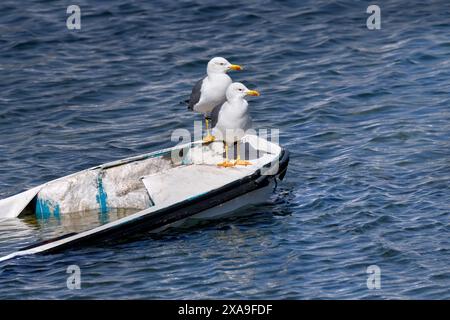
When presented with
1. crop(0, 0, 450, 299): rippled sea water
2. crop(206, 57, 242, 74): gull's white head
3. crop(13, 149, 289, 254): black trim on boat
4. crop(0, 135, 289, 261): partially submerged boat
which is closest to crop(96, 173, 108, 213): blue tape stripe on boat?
crop(0, 135, 289, 261): partially submerged boat

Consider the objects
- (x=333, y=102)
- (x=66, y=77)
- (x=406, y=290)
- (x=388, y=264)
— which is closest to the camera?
(x=406, y=290)

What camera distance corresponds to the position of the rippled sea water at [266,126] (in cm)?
1252

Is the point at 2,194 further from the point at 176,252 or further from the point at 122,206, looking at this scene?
the point at 176,252

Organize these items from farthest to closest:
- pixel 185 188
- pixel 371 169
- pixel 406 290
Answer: pixel 371 169 → pixel 185 188 → pixel 406 290

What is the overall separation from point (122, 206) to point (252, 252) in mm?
2567

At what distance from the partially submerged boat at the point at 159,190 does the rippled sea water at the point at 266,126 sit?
214 mm

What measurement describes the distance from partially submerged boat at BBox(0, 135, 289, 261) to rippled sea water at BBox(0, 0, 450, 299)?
0.70ft

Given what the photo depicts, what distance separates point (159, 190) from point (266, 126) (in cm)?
468

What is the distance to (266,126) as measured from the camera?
18.4 meters

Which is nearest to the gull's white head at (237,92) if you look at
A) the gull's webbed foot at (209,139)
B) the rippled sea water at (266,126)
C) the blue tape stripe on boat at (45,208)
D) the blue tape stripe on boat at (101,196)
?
the gull's webbed foot at (209,139)

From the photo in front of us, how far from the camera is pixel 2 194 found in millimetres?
15844

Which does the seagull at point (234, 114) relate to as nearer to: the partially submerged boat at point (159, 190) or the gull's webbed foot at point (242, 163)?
the gull's webbed foot at point (242, 163)

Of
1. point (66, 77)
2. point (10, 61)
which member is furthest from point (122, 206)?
point (10, 61)

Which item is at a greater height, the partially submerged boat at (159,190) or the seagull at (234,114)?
the seagull at (234,114)
